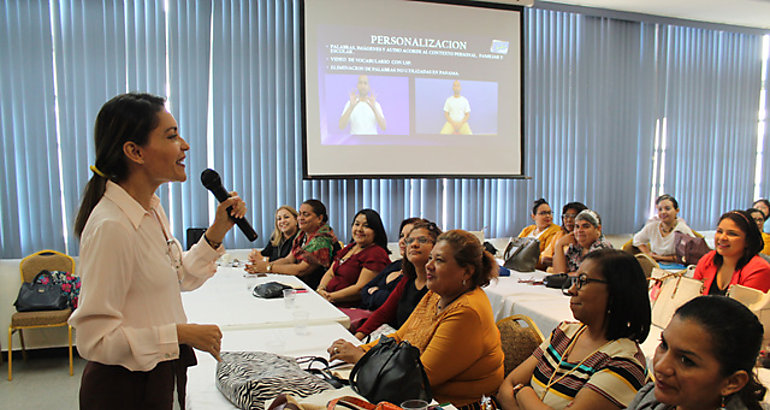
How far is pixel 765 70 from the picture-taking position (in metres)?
7.30

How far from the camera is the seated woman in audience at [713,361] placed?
117cm

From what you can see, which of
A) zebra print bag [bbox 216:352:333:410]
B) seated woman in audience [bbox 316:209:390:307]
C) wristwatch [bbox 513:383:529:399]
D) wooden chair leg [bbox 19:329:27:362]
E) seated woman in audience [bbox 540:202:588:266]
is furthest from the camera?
seated woman in audience [bbox 540:202:588:266]

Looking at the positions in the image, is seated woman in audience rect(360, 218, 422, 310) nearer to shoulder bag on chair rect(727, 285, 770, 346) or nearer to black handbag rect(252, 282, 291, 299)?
black handbag rect(252, 282, 291, 299)

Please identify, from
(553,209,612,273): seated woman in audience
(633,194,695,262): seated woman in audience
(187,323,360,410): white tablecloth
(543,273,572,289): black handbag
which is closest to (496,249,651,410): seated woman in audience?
(187,323,360,410): white tablecloth

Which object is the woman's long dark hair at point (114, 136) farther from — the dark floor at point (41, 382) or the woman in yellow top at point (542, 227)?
the woman in yellow top at point (542, 227)

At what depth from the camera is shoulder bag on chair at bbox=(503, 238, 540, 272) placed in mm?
4699

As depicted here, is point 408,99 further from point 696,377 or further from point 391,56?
point 696,377

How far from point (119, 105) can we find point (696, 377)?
59.6 inches

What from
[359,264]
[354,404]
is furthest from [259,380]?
[359,264]

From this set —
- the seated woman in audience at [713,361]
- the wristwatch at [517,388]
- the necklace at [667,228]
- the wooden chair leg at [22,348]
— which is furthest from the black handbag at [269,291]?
the necklace at [667,228]

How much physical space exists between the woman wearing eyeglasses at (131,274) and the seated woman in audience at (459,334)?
0.87 meters

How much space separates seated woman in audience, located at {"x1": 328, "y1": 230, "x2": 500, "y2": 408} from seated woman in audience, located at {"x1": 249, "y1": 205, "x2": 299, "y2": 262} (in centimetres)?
312

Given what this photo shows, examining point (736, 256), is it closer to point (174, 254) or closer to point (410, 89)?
point (174, 254)

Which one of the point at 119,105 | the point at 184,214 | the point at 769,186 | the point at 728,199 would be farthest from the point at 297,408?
the point at 769,186
